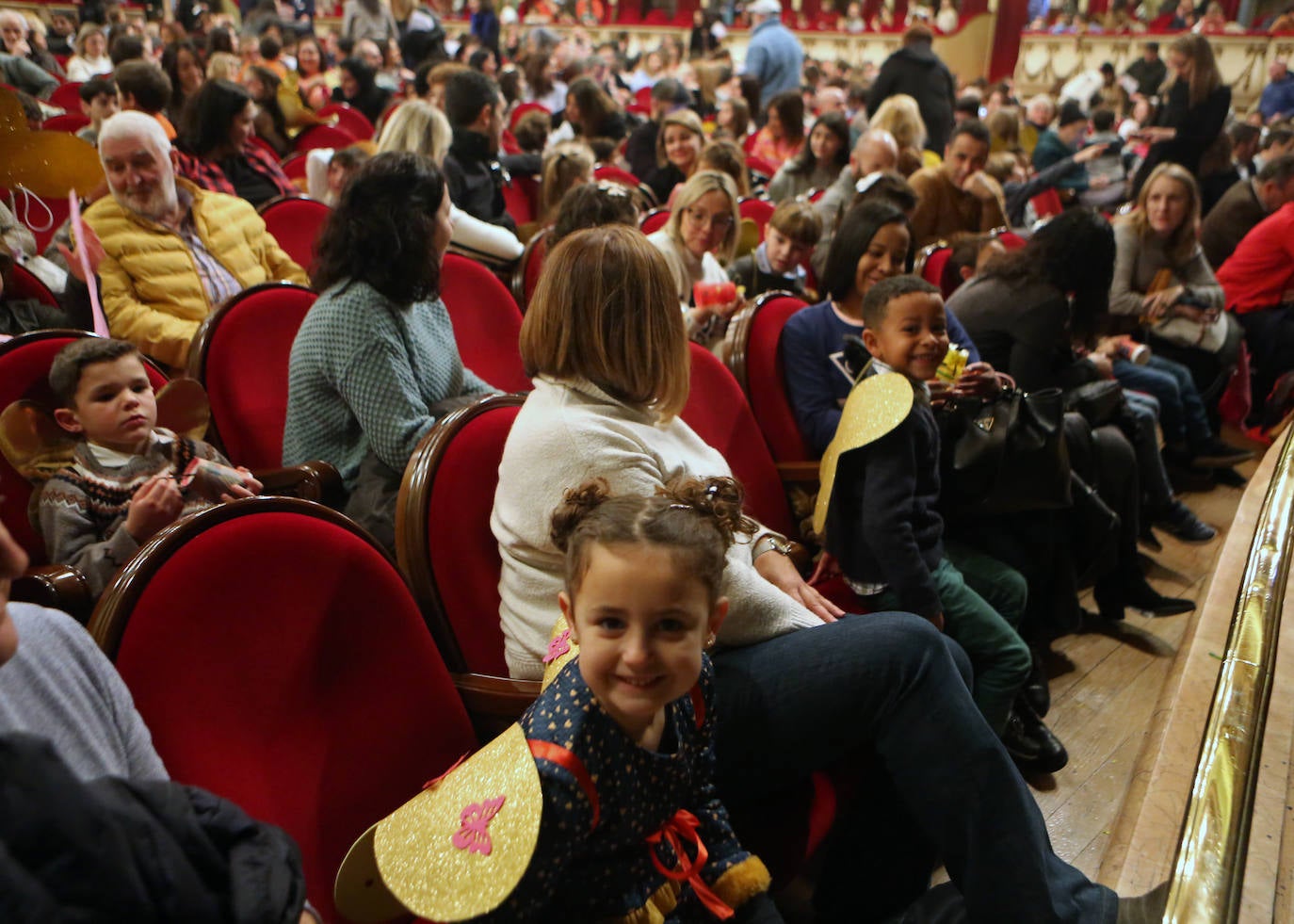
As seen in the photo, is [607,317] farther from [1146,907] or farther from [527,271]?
[527,271]

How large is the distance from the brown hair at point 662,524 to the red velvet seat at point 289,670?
0.25m

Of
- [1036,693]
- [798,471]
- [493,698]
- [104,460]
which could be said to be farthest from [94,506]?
[1036,693]

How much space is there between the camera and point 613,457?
1.20 m

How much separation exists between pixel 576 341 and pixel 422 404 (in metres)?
0.55

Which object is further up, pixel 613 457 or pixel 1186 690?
pixel 613 457

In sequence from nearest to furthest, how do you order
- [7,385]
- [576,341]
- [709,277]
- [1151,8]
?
[576,341], [7,385], [709,277], [1151,8]

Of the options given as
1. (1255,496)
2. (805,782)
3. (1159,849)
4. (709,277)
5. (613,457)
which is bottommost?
(1255,496)

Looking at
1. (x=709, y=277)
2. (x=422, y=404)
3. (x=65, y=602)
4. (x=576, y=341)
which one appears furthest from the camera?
(x=709, y=277)

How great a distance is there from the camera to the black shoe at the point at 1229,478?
3414mm

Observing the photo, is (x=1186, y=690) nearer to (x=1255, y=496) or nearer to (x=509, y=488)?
(x=1255, y=496)

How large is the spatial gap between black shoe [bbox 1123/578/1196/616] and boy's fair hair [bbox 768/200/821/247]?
129 cm

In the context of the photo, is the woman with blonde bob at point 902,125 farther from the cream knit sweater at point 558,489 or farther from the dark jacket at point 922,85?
the cream knit sweater at point 558,489

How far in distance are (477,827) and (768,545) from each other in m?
0.73

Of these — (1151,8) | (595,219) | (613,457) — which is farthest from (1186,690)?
(1151,8)
